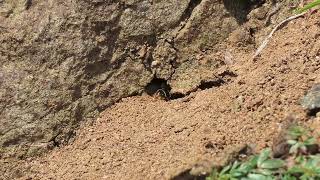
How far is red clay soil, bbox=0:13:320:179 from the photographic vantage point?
231 cm

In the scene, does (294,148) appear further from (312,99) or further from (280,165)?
(312,99)

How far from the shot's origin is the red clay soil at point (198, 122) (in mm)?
2314

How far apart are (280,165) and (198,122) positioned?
0.46 m

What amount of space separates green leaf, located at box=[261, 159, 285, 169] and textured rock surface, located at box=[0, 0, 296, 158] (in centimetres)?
68

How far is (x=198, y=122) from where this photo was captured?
246 centimetres

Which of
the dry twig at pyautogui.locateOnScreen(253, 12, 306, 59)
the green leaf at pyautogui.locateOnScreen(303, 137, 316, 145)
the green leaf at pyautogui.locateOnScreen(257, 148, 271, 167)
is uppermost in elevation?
the dry twig at pyautogui.locateOnScreen(253, 12, 306, 59)

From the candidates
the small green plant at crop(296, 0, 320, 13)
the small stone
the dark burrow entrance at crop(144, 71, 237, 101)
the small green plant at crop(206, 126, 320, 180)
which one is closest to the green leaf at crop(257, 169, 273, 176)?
the small green plant at crop(206, 126, 320, 180)

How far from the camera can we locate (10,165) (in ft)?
8.32

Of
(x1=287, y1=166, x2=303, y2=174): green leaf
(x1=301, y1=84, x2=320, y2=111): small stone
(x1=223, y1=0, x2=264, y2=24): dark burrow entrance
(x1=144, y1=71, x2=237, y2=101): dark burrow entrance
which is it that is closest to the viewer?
(x1=287, y1=166, x2=303, y2=174): green leaf

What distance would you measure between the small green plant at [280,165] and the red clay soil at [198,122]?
0.31 feet

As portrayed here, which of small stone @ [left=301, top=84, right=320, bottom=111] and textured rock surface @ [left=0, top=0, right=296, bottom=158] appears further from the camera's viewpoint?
textured rock surface @ [left=0, top=0, right=296, bottom=158]

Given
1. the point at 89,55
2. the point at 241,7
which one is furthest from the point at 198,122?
the point at 241,7

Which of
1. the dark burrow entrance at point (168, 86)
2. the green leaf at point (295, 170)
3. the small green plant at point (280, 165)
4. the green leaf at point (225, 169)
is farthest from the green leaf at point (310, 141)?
the dark burrow entrance at point (168, 86)

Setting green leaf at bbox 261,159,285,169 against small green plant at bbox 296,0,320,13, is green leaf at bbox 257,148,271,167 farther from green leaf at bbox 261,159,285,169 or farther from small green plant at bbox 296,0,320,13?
small green plant at bbox 296,0,320,13
